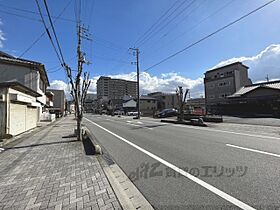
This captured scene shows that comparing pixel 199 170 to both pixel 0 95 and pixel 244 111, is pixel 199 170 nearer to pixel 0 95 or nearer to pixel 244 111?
pixel 0 95

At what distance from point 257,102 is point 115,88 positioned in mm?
64907

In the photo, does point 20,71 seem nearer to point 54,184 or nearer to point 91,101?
point 54,184

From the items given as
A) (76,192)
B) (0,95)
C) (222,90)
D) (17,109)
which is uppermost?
(222,90)

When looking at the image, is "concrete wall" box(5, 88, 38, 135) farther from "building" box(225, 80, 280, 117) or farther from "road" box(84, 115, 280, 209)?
"building" box(225, 80, 280, 117)

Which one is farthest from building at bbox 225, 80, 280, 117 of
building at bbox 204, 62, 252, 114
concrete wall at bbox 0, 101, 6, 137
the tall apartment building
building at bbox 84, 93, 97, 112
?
the tall apartment building

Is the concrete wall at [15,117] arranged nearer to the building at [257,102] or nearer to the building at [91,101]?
the building at [257,102]

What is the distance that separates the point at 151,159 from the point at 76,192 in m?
2.98

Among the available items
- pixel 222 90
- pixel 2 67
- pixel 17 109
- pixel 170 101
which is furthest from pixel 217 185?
pixel 170 101

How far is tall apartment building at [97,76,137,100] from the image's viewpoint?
83.2m

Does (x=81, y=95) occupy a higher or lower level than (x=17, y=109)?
higher

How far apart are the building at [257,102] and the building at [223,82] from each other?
5.64 m

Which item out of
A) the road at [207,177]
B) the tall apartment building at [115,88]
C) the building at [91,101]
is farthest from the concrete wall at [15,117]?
the tall apartment building at [115,88]

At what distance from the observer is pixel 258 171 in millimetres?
4789

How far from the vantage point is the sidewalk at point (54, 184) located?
351 cm
